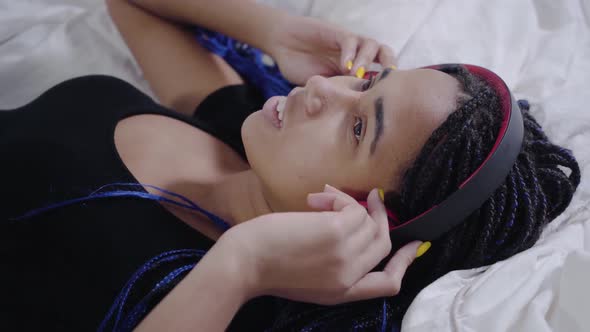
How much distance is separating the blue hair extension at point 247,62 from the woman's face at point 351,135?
469 millimetres

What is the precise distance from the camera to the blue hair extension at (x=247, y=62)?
4.41ft

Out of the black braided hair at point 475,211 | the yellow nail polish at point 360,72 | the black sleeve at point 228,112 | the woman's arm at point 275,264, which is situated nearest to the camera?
the woman's arm at point 275,264

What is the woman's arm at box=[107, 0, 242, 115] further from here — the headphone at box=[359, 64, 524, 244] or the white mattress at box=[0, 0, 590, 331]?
the headphone at box=[359, 64, 524, 244]

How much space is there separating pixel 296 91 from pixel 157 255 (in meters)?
0.38

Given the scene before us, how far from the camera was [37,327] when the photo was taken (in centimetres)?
84

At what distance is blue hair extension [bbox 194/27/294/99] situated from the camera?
1.34 meters

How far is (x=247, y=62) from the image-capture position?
141cm

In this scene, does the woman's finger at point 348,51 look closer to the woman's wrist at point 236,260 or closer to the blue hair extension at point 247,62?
the blue hair extension at point 247,62

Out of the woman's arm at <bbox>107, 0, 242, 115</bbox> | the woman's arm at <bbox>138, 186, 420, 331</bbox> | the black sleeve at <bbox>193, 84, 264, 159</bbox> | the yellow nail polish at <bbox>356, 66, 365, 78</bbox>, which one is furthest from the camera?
the woman's arm at <bbox>107, 0, 242, 115</bbox>

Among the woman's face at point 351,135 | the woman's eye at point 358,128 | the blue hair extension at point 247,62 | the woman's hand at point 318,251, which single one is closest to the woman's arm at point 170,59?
the blue hair extension at point 247,62

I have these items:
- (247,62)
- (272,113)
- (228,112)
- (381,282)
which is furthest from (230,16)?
(381,282)

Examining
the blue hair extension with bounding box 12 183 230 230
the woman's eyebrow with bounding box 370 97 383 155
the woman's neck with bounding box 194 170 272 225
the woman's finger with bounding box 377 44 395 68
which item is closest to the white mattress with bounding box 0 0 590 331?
the woman's finger with bounding box 377 44 395 68

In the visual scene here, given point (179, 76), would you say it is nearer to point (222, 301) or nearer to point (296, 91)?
point (296, 91)

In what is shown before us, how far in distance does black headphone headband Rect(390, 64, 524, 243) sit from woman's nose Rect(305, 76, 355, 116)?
0.23 metres
